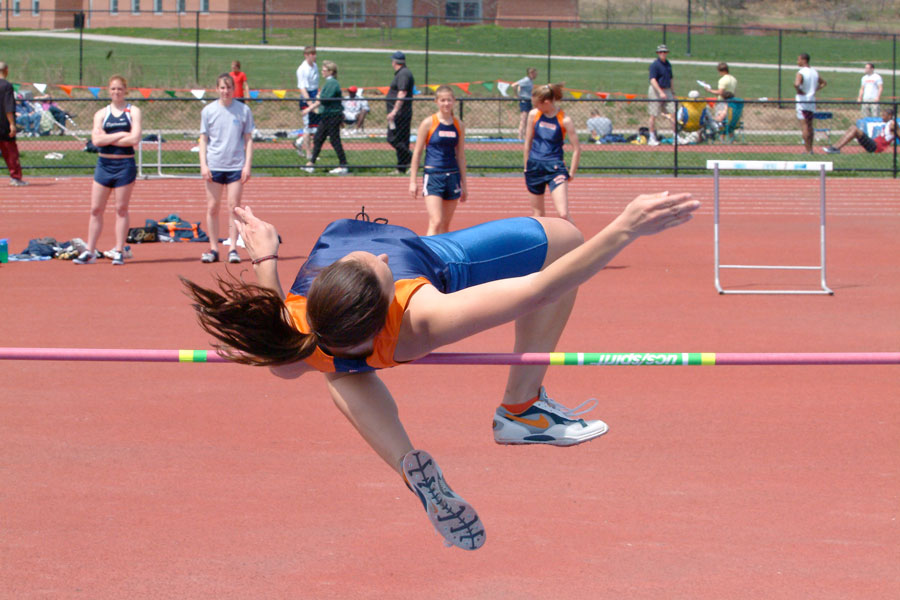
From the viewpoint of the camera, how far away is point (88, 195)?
56.7 ft

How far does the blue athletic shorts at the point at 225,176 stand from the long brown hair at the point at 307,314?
26.2 ft

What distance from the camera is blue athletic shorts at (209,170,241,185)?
1106cm

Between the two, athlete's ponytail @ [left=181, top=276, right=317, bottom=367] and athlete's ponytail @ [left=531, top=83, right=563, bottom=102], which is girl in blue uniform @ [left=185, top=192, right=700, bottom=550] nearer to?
athlete's ponytail @ [left=181, top=276, right=317, bottom=367]

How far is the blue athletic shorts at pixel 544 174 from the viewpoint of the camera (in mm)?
10930

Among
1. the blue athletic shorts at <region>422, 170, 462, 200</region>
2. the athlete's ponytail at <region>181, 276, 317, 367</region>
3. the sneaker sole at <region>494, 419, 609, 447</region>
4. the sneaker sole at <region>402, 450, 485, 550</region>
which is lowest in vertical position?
the sneaker sole at <region>402, 450, 485, 550</region>

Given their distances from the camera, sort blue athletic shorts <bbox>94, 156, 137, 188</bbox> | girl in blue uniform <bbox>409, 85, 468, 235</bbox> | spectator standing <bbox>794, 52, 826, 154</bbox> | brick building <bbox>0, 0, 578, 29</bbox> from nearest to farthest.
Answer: girl in blue uniform <bbox>409, 85, 468, 235</bbox>, blue athletic shorts <bbox>94, 156, 137, 188</bbox>, spectator standing <bbox>794, 52, 826, 154</bbox>, brick building <bbox>0, 0, 578, 29</bbox>

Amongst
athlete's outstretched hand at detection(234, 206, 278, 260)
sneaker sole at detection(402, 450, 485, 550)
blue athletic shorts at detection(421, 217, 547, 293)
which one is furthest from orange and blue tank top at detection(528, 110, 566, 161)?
sneaker sole at detection(402, 450, 485, 550)

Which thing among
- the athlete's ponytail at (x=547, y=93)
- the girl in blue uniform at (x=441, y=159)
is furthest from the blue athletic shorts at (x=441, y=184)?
the athlete's ponytail at (x=547, y=93)

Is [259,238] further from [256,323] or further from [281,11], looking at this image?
[281,11]

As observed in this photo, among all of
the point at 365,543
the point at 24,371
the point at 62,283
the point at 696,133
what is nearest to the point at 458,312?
the point at 365,543

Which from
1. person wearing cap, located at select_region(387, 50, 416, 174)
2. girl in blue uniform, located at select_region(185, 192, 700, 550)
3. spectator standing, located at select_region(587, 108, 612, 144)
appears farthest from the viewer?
spectator standing, located at select_region(587, 108, 612, 144)

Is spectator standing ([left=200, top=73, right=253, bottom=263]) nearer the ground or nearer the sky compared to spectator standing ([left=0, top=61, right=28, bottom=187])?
nearer the ground

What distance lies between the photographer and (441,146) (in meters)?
10.4

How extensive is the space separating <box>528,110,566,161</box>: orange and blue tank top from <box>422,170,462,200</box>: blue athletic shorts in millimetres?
1003
